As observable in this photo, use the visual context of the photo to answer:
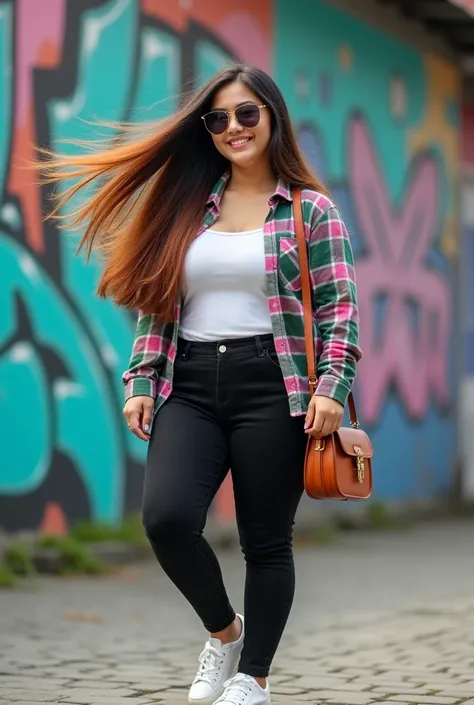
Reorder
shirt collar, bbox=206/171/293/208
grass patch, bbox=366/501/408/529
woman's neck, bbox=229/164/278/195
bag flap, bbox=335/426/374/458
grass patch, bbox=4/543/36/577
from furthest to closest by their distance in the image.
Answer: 1. grass patch, bbox=366/501/408/529
2. grass patch, bbox=4/543/36/577
3. woman's neck, bbox=229/164/278/195
4. shirt collar, bbox=206/171/293/208
5. bag flap, bbox=335/426/374/458

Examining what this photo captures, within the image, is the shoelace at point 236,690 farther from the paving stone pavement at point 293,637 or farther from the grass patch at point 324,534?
the grass patch at point 324,534

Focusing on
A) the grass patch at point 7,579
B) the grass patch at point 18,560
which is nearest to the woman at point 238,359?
the grass patch at point 7,579

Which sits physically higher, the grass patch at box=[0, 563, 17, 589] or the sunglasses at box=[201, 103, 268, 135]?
the sunglasses at box=[201, 103, 268, 135]

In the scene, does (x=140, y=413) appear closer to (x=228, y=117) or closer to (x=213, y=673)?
(x=213, y=673)

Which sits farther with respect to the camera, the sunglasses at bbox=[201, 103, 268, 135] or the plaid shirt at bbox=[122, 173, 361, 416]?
the sunglasses at bbox=[201, 103, 268, 135]

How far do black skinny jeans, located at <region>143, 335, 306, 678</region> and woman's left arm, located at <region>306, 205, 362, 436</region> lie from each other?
15 cm

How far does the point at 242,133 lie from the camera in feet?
14.5

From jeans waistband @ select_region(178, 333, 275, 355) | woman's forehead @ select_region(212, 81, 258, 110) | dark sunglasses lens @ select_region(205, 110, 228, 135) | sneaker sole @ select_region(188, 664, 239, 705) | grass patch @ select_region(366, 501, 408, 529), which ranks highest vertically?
woman's forehead @ select_region(212, 81, 258, 110)

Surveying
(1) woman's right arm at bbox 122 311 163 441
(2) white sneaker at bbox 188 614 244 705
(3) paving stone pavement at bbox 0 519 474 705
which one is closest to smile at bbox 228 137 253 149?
(1) woman's right arm at bbox 122 311 163 441

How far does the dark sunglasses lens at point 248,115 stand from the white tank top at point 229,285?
1.08 feet

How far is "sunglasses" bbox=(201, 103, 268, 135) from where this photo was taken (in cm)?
441

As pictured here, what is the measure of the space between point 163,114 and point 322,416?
561 cm

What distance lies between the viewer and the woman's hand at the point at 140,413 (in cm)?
442

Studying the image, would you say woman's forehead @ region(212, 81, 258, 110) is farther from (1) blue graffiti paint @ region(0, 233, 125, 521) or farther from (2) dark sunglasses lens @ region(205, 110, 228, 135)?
(1) blue graffiti paint @ region(0, 233, 125, 521)
